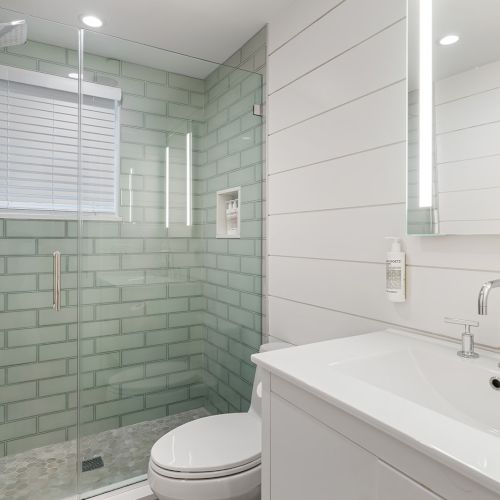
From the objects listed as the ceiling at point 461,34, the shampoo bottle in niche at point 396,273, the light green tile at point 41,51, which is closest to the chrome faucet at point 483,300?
the shampoo bottle in niche at point 396,273

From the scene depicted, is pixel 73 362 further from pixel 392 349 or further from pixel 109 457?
pixel 392 349

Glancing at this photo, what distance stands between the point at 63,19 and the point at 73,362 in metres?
1.93

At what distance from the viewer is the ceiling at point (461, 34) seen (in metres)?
1.04

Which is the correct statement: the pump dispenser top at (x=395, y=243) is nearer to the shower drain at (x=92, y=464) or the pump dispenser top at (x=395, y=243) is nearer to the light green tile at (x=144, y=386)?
the light green tile at (x=144, y=386)

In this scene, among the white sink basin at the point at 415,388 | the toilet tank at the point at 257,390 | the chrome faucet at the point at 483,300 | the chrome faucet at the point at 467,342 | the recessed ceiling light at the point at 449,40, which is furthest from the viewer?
the toilet tank at the point at 257,390

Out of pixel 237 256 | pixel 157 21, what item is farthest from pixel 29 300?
pixel 157 21

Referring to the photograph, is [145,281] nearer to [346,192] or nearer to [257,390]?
[257,390]

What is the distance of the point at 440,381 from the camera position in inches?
39.3

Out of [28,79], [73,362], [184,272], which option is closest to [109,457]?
[73,362]

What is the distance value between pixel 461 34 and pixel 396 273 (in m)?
0.76

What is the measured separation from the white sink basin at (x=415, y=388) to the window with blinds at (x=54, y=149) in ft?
4.10

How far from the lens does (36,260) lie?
211cm

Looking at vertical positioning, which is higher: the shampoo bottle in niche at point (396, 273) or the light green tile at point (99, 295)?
the shampoo bottle in niche at point (396, 273)

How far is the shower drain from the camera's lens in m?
1.75
